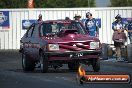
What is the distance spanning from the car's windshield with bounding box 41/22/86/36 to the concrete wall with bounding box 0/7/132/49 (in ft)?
56.2

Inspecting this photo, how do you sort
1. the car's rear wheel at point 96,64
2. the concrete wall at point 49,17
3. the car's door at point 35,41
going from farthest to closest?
1. the concrete wall at point 49,17
2. the car's door at point 35,41
3. the car's rear wheel at point 96,64

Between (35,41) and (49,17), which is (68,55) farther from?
(49,17)

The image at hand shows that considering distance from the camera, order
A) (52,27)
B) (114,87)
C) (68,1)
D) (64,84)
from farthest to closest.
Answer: (68,1)
(52,27)
(64,84)
(114,87)

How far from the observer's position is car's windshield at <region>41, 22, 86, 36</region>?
19.3m

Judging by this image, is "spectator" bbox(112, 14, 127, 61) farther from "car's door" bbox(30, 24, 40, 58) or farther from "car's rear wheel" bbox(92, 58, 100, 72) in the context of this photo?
"car's rear wheel" bbox(92, 58, 100, 72)

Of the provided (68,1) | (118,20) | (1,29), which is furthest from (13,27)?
(68,1)

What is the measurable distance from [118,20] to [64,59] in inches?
345

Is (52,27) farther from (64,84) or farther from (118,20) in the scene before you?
(118,20)

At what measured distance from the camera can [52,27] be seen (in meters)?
19.5

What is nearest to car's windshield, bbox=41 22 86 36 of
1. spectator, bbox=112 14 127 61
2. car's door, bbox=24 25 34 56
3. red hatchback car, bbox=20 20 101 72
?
red hatchback car, bbox=20 20 101 72

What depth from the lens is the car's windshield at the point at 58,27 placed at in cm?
1931

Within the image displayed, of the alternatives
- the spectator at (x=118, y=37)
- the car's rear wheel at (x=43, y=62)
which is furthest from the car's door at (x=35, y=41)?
the spectator at (x=118, y=37)

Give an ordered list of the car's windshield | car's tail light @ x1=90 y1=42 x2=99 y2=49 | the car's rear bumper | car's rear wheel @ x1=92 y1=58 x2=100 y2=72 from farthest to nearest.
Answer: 1. the car's windshield
2. car's rear wheel @ x1=92 y1=58 x2=100 y2=72
3. car's tail light @ x1=90 y1=42 x2=99 y2=49
4. the car's rear bumper

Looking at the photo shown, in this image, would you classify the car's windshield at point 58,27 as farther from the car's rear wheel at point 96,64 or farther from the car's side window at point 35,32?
the car's rear wheel at point 96,64
